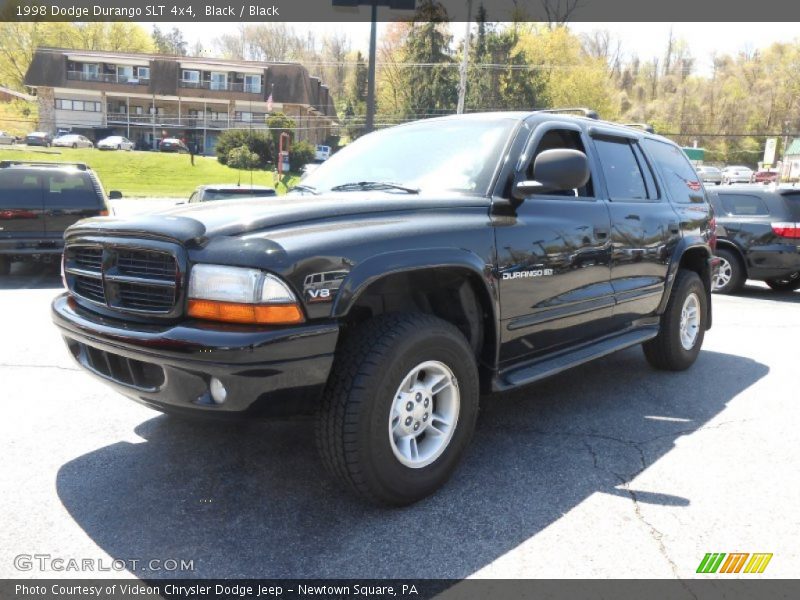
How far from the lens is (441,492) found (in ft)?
10.3

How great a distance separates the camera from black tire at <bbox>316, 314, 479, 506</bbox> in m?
2.68

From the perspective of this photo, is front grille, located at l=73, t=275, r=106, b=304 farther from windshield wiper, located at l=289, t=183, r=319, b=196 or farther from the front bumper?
windshield wiper, located at l=289, t=183, r=319, b=196

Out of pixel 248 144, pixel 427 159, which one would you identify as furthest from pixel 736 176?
pixel 427 159

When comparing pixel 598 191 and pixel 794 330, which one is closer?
pixel 598 191

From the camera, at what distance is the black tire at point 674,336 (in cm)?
518

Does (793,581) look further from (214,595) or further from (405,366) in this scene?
(214,595)

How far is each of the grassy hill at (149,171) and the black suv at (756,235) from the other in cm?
2766

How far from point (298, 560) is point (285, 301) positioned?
104 cm

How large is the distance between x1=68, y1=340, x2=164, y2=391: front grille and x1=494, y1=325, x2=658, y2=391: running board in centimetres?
171

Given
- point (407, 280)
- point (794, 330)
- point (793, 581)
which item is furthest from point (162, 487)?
point (794, 330)

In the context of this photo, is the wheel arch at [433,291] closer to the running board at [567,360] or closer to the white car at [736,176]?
the running board at [567,360]

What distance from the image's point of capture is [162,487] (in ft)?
10.3

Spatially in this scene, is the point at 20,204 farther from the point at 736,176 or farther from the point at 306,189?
the point at 736,176

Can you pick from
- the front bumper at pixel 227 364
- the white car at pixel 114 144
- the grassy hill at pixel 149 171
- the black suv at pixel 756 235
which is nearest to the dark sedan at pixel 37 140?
the white car at pixel 114 144
